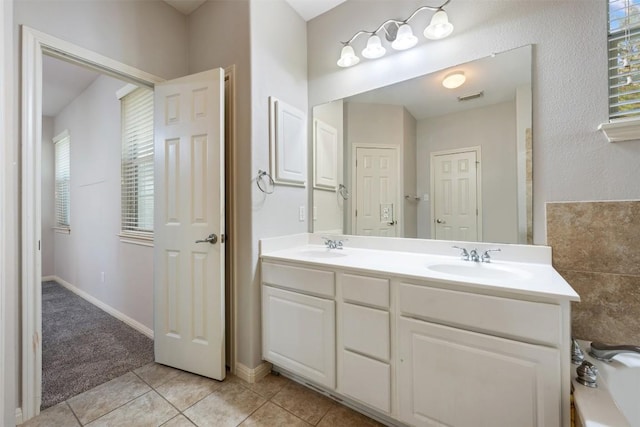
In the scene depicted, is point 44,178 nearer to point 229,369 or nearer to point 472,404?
point 229,369

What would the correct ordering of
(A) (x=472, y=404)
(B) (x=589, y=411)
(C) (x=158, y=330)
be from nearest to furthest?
(B) (x=589, y=411) → (A) (x=472, y=404) → (C) (x=158, y=330)

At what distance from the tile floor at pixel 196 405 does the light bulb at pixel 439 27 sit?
232cm

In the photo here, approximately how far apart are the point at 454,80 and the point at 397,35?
503 millimetres

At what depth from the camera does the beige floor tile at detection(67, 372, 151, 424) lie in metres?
1.51

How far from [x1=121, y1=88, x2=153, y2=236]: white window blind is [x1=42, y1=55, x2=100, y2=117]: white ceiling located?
66 cm

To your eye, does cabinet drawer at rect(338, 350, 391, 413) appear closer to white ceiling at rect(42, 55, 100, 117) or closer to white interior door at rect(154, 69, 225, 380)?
white interior door at rect(154, 69, 225, 380)

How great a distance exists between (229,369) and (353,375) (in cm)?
99

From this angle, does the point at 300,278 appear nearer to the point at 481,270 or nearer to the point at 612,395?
the point at 481,270

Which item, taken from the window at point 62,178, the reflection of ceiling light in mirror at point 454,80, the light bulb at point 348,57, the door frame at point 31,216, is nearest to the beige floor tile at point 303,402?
the door frame at point 31,216

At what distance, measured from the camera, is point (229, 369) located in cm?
192

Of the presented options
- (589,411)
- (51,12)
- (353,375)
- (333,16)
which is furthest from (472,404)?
(51,12)

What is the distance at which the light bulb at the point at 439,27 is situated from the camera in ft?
5.36

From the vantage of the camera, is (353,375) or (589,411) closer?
(589,411)

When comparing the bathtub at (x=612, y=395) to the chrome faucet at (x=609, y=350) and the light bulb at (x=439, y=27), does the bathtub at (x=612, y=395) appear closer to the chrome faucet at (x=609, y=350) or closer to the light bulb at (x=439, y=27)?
the chrome faucet at (x=609, y=350)
